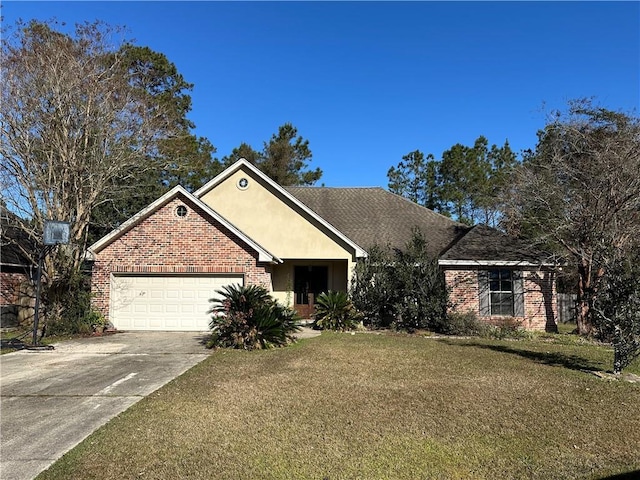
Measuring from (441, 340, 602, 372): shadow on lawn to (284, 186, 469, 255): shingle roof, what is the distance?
6.37m

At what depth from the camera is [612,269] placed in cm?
824

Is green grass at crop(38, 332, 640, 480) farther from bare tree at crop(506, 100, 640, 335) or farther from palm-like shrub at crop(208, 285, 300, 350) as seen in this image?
bare tree at crop(506, 100, 640, 335)

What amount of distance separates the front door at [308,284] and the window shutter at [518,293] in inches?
285

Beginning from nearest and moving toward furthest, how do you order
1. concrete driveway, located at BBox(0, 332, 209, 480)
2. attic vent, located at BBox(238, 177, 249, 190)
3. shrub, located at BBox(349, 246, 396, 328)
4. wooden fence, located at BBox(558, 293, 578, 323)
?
concrete driveway, located at BBox(0, 332, 209, 480), shrub, located at BBox(349, 246, 396, 328), attic vent, located at BBox(238, 177, 249, 190), wooden fence, located at BBox(558, 293, 578, 323)

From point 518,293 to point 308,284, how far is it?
8.13 m

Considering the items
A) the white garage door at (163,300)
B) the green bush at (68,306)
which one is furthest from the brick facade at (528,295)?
the green bush at (68,306)

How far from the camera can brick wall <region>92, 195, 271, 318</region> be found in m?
14.7

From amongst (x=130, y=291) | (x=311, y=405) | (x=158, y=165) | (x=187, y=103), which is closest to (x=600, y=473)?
(x=311, y=405)

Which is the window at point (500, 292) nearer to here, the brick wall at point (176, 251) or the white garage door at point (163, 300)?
the brick wall at point (176, 251)

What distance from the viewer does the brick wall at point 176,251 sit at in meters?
14.7

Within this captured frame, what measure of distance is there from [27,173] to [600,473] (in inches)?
669

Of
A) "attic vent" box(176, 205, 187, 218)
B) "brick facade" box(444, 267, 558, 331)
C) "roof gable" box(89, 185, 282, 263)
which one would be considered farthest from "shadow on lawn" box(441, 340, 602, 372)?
"attic vent" box(176, 205, 187, 218)

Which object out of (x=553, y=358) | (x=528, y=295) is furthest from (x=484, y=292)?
(x=553, y=358)

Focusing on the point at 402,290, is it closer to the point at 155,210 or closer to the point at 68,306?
the point at 155,210
